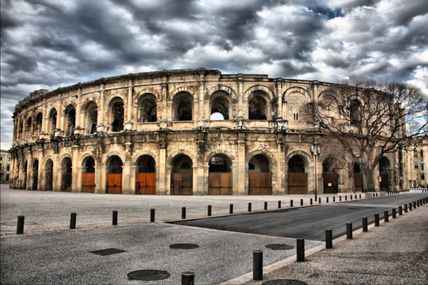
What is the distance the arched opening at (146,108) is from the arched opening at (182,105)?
253cm

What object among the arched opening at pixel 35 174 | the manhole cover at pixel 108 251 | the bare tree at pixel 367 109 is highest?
the bare tree at pixel 367 109

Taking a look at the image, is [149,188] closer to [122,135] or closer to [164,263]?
[122,135]

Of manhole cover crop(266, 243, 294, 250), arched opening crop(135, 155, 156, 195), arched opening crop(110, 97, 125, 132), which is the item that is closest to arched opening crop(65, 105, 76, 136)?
arched opening crop(110, 97, 125, 132)

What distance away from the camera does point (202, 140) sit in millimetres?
32594

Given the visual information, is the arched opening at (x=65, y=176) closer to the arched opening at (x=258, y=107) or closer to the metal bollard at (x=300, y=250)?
the arched opening at (x=258, y=107)

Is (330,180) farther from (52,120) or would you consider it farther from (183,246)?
Answer: (52,120)

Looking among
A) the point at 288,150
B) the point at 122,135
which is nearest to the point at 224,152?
the point at 288,150

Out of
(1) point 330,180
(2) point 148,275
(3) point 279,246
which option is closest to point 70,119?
(1) point 330,180

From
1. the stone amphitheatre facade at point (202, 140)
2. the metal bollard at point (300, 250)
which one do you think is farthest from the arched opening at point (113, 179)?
the metal bollard at point (300, 250)

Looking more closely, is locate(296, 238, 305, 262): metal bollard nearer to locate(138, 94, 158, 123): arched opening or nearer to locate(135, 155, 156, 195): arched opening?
locate(135, 155, 156, 195): arched opening

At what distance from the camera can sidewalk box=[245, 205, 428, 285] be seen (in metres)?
5.66

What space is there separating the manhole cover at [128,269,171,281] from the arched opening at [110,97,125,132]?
32430 mm

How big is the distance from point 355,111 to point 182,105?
17.9 m

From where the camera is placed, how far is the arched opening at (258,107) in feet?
117
